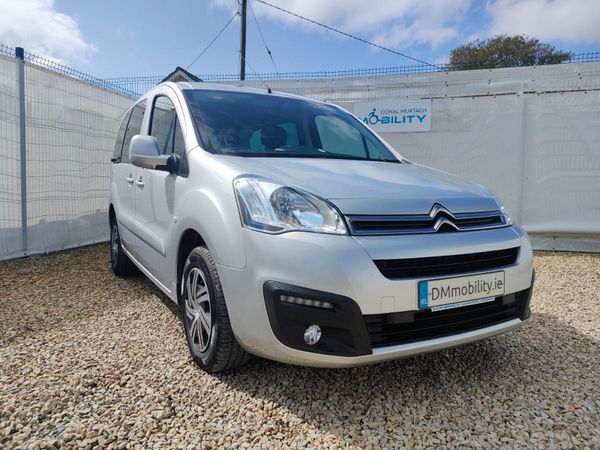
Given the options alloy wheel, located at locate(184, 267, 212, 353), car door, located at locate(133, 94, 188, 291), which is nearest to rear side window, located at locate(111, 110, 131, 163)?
car door, located at locate(133, 94, 188, 291)

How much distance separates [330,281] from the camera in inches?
69.4

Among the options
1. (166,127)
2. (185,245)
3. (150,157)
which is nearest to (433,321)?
(185,245)

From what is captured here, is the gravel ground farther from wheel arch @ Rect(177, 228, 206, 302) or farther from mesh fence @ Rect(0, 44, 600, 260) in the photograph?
mesh fence @ Rect(0, 44, 600, 260)

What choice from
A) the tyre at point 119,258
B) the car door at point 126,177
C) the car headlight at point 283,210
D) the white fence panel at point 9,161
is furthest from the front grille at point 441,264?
the white fence panel at point 9,161

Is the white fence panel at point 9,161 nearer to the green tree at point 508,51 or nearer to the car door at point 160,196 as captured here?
the car door at point 160,196

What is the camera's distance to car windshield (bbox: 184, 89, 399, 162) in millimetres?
2602

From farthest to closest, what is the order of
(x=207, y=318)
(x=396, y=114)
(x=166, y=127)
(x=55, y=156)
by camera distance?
(x=396, y=114) → (x=55, y=156) → (x=166, y=127) → (x=207, y=318)

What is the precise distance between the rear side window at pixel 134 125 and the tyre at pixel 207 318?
184 centimetres

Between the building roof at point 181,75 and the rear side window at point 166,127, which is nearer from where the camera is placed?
the rear side window at point 166,127

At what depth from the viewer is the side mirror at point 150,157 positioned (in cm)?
257

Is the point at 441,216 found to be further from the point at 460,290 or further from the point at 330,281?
the point at 330,281

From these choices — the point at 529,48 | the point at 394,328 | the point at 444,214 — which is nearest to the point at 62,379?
the point at 394,328

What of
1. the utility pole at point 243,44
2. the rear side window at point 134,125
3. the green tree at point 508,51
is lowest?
the rear side window at point 134,125

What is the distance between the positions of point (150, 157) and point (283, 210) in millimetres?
1125
